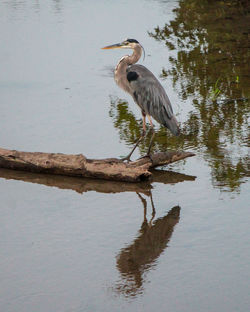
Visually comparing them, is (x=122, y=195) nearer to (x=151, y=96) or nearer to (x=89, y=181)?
(x=89, y=181)

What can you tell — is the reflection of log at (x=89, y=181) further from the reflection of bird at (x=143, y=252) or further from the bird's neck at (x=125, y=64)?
the bird's neck at (x=125, y=64)

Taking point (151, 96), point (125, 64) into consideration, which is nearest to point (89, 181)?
point (151, 96)

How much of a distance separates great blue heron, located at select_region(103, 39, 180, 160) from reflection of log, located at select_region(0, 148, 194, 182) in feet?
1.58

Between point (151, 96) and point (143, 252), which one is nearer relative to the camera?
point (143, 252)

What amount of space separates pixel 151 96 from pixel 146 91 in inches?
3.9

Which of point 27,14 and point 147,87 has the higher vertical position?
point 147,87

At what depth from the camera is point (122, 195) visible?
7184mm

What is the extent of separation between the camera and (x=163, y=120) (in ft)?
27.4

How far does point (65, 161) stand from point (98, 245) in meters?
1.71

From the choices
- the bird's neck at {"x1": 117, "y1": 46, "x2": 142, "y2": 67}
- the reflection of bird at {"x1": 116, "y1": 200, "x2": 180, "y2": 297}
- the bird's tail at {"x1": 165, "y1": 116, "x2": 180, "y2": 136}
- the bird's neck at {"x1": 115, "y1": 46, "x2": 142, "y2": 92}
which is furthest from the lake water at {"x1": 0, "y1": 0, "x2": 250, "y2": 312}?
the bird's neck at {"x1": 117, "y1": 46, "x2": 142, "y2": 67}

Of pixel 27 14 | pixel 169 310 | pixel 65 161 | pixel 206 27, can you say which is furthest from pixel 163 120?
pixel 27 14

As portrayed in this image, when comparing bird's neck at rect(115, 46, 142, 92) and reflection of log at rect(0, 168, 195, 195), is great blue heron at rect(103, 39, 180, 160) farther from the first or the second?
reflection of log at rect(0, 168, 195, 195)

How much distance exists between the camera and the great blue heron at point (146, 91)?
831cm

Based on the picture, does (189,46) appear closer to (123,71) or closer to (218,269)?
(123,71)
